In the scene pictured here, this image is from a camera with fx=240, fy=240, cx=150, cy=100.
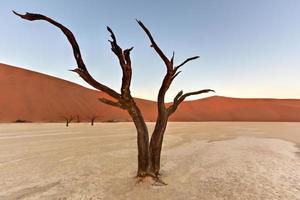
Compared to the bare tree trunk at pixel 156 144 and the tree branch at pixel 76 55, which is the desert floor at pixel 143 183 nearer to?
the bare tree trunk at pixel 156 144

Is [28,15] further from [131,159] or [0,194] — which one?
[131,159]

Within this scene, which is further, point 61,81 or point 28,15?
point 61,81

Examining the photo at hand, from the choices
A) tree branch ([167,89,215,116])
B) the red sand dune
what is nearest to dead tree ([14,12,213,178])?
tree branch ([167,89,215,116])

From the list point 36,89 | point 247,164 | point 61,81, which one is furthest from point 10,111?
point 247,164

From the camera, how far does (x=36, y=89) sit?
2660 inches

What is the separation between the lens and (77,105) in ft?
241

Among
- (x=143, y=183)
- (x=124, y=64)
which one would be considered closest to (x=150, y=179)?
(x=143, y=183)

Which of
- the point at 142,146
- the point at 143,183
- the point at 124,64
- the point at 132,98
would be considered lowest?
the point at 143,183

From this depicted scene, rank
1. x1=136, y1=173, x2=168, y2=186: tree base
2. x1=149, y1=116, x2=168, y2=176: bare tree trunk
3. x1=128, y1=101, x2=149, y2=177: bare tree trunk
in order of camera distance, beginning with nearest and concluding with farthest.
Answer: x1=136, y1=173, x2=168, y2=186: tree base, x1=128, y1=101, x2=149, y2=177: bare tree trunk, x1=149, y1=116, x2=168, y2=176: bare tree trunk

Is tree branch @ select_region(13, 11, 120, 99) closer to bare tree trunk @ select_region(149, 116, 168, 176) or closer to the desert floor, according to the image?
bare tree trunk @ select_region(149, 116, 168, 176)

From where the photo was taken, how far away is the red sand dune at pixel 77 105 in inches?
2228

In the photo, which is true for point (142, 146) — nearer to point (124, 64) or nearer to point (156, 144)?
point (156, 144)

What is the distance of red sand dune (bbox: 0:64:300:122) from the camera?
56.6m

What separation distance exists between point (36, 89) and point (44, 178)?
67236 mm
